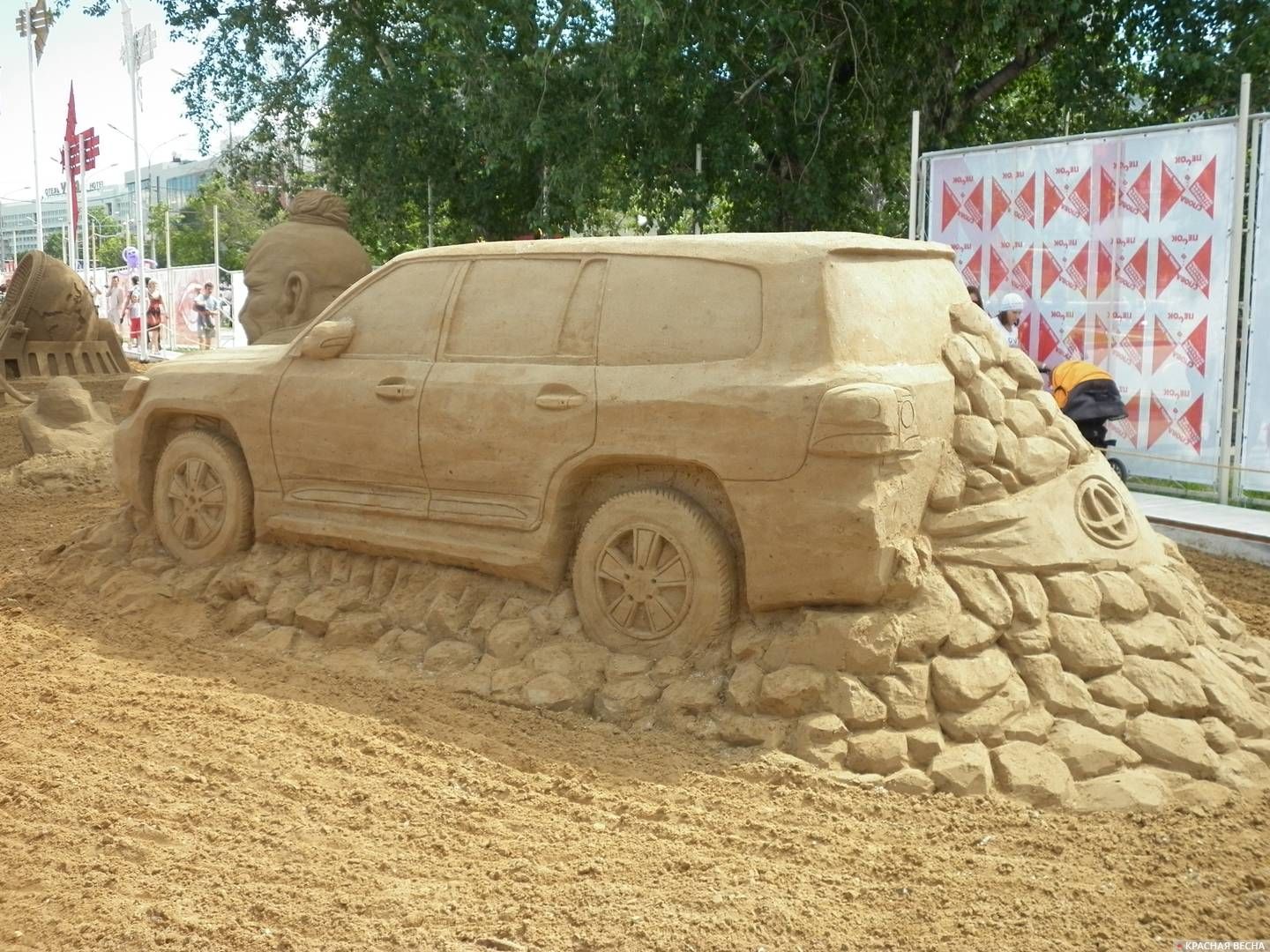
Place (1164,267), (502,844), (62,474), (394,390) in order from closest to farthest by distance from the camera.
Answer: (502,844)
(394,390)
(1164,267)
(62,474)

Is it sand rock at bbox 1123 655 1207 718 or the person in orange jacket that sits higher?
the person in orange jacket

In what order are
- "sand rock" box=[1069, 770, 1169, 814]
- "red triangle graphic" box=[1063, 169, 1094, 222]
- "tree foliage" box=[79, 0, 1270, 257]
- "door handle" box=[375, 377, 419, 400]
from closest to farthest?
"sand rock" box=[1069, 770, 1169, 814] < "door handle" box=[375, 377, 419, 400] < "red triangle graphic" box=[1063, 169, 1094, 222] < "tree foliage" box=[79, 0, 1270, 257]

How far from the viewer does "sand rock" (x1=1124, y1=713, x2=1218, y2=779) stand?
4.90 m

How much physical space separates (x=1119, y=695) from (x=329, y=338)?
153 inches

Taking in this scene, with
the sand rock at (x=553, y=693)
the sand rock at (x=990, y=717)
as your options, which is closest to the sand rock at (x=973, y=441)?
the sand rock at (x=990, y=717)

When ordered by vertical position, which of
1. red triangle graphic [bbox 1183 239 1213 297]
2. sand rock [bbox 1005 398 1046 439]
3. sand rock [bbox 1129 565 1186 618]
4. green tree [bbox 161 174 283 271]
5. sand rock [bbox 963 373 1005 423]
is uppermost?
green tree [bbox 161 174 283 271]

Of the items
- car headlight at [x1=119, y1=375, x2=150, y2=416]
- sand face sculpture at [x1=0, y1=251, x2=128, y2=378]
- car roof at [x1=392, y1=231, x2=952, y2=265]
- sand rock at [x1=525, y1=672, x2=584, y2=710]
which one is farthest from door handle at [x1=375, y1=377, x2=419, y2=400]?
sand face sculpture at [x1=0, y1=251, x2=128, y2=378]

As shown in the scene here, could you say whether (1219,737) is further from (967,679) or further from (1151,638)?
(967,679)

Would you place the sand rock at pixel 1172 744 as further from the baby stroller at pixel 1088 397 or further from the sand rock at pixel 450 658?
the baby stroller at pixel 1088 397

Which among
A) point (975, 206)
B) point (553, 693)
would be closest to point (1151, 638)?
point (553, 693)

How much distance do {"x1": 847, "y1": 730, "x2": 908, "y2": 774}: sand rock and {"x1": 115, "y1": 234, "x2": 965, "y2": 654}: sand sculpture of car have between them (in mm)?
538

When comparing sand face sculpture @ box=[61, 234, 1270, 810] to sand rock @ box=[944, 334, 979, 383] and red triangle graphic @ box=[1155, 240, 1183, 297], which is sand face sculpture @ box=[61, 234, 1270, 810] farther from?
red triangle graphic @ box=[1155, 240, 1183, 297]

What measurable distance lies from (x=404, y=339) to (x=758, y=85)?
8587 mm

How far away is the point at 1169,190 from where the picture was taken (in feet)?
33.0
